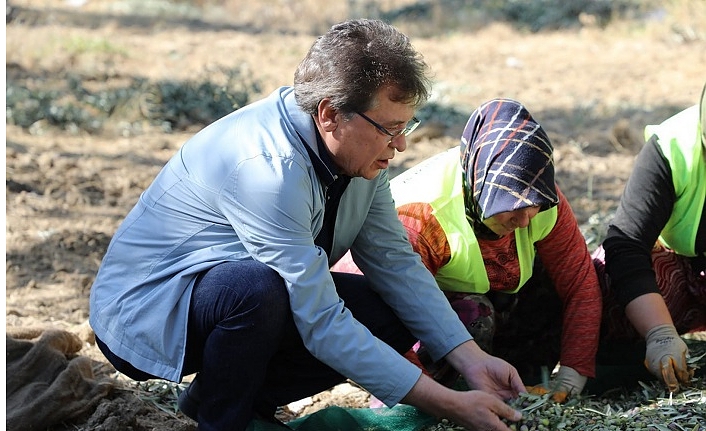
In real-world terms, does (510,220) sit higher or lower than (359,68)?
lower

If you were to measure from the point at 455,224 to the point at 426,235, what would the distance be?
0.09 meters

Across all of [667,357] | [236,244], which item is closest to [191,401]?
[236,244]

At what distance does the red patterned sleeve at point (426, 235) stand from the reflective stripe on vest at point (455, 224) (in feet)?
0.05

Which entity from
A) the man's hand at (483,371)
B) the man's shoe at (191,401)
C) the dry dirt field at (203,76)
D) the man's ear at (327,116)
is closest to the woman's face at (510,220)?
the man's hand at (483,371)

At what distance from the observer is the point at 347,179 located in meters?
2.46

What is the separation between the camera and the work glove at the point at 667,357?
2.81 metres

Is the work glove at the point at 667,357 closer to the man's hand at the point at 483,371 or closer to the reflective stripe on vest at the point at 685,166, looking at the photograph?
the reflective stripe on vest at the point at 685,166

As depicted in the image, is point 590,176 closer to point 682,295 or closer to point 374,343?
point 682,295

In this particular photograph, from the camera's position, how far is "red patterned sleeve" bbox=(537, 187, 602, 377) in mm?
2957

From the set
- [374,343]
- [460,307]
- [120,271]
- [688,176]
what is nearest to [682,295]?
[688,176]

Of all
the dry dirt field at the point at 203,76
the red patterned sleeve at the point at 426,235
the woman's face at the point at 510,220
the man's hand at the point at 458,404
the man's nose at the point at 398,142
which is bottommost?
the dry dirt field at the point at 203,76

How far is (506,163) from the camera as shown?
8.64 feet

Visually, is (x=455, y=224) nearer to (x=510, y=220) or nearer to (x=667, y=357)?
(x=510, y=220)

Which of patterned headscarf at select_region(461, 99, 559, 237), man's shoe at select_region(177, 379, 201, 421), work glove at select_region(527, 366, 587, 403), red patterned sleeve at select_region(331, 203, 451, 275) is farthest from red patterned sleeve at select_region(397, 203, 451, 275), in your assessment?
man's shoe at select_region(177, 379, 201, 421)
